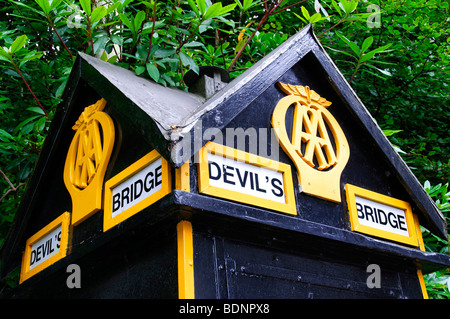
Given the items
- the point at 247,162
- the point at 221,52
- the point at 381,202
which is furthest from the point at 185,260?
the point at 221,52

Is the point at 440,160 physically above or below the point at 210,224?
above

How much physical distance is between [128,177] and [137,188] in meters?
0.09

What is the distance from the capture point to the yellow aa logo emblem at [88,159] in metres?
2.29

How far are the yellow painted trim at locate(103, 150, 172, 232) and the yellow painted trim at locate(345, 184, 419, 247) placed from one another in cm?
96

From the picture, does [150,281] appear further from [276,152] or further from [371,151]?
[371,151]

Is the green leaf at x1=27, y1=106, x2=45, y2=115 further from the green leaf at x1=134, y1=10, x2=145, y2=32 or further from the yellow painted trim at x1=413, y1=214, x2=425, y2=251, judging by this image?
the yellow painted trim at x1=413, y1=214, x2=425, y2=251

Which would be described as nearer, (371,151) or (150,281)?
(150,281)

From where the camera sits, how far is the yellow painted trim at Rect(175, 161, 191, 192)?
6.15ft

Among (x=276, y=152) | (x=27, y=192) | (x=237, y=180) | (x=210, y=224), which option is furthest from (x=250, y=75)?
(x=27, y=192)

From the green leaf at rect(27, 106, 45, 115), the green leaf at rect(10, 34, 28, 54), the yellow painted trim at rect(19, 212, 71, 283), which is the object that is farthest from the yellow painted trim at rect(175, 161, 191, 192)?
the green leaf at rect(27, 106, 45, 115)

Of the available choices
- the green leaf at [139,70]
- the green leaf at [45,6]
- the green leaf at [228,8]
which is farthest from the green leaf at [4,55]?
the green leaf at [228,8]

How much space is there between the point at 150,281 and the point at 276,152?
787mm

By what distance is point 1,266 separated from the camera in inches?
110

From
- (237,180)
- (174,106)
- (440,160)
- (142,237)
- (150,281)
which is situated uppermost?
(440,160)
